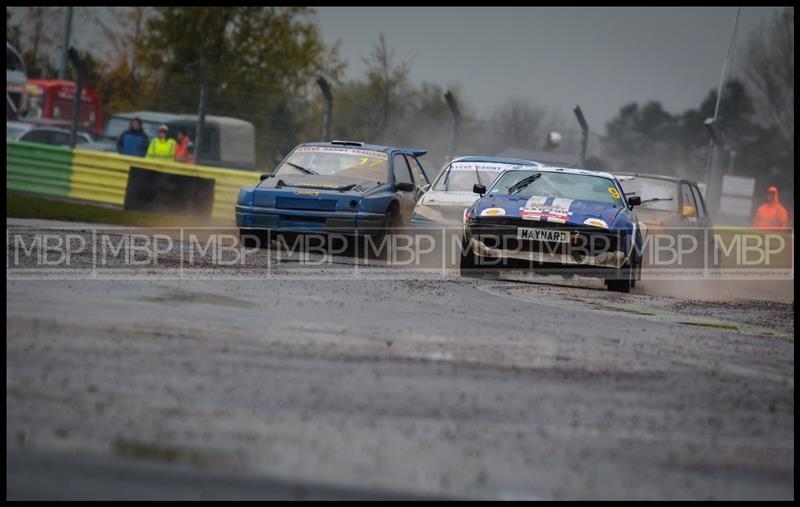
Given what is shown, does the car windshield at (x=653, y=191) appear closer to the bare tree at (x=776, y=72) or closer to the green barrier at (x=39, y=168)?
the green barrier at (x=39, y=168)

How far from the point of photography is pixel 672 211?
1559cm

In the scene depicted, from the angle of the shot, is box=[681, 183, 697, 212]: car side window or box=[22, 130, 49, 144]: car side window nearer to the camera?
box=[681, 183, 697, 212]: car side window

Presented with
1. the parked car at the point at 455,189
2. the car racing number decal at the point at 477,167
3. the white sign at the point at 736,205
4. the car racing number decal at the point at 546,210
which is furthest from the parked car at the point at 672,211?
the white sign at the point at 736,205

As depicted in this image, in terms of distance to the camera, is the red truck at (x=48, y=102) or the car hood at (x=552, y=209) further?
the red truck at (x=48, y=102)

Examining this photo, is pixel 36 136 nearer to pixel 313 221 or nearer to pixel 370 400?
pixel 313 221

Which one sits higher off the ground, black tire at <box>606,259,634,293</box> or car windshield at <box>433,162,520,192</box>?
car windshield at <box>433,162,520,192</box>

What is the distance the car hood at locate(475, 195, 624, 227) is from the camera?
39.5 feet

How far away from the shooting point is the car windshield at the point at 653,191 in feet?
51.6

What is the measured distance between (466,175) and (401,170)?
0.82m

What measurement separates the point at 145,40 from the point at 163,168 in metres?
18.1

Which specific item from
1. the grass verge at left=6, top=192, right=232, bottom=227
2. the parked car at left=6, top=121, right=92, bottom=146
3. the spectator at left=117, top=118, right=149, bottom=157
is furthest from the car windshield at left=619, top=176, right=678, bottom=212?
the parked car at left=6, top=121, right=92, bottom=146

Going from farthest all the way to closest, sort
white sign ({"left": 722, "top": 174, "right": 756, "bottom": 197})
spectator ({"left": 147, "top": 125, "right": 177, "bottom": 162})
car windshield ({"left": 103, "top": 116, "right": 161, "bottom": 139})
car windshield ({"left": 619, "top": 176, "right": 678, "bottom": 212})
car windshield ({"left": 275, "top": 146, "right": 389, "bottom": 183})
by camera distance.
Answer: white sign ({"left": 722, "top": 174, "right": 756, "bottom": 197}) < car windshield ({"left": 103, "top": 116, "right": 161, "bottom": 139}) < spectator ({"left": 147, "top": 125, "right": 177, "bottom": 162}) < car windshield ({"left": 619, "top": 176, "right": 678, "bottom": 212}) < car windshield ({"left": 275, "top": 146, "right": 389, "bottom": 183})

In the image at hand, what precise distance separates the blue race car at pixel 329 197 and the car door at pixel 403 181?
0.5 inches

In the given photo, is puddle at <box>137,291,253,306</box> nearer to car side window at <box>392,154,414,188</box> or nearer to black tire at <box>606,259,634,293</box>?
black tire at <box>606,259,634,293</box>
